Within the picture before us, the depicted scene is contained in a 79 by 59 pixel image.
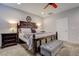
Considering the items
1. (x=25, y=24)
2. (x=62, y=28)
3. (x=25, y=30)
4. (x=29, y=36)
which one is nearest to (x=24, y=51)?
(x=29, y=36)

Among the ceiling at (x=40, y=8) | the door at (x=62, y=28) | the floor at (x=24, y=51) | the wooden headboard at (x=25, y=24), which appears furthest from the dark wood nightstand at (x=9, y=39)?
the door at (x=62, y=28)

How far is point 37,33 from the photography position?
1723mm

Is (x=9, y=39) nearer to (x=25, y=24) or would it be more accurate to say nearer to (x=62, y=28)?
(x=25, y=24)

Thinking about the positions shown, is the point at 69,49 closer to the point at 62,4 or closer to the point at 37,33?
the point at 37,33


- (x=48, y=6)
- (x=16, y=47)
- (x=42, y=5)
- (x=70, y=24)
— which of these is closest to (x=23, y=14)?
(x=42, y=5)

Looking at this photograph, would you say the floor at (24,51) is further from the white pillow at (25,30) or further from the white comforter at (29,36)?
the white pillow at (25,30)

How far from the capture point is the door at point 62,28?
166 cm

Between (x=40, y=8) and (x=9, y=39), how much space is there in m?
1.04

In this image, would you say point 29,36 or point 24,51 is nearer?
point 24,51

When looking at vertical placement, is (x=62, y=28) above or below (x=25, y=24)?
below

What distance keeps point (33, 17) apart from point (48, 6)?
1.44ft

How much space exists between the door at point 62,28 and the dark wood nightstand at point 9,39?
1.06m

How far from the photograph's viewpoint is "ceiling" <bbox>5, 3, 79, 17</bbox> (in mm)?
1582

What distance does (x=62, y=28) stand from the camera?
5.51 feet
